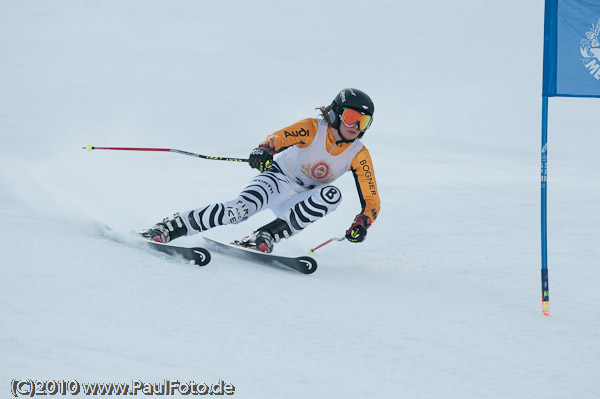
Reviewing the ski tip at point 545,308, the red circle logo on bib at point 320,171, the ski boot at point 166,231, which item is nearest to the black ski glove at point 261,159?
the red circle logo on bib at point 320,171

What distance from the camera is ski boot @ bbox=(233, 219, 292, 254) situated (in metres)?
4.18

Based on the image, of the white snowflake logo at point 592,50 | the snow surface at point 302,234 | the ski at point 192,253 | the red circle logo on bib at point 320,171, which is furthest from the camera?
the red circle logo on bib at point 320,171

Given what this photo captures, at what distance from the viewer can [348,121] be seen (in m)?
4.16

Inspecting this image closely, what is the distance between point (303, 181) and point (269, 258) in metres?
0.71

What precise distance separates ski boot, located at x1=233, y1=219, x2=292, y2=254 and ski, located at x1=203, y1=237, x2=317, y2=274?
7cm

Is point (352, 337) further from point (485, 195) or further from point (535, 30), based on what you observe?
point (535, 30)

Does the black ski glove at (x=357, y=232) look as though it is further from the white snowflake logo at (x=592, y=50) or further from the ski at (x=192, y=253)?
the white snowflake logo at (x=592, y=50)

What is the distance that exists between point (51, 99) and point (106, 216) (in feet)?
27.1

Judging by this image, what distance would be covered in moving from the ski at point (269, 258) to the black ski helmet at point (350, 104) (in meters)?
0.91

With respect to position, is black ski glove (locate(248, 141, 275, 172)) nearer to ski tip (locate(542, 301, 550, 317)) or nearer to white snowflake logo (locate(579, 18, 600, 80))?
ski tip (locate(542, 301, 550, 317))

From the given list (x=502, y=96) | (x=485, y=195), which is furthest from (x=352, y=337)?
(x=502, y=96)

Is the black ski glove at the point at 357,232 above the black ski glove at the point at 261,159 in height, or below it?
below

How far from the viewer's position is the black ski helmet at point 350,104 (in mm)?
4137

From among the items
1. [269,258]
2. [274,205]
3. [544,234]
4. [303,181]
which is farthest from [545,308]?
[274,205]
